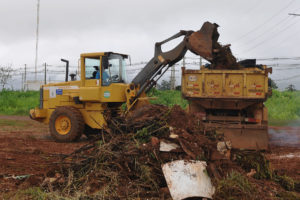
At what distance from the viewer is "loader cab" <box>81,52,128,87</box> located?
1115cm

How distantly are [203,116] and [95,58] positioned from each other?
404 cm

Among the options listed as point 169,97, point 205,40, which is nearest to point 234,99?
point 205,40

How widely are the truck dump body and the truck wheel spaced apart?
12.1 ft

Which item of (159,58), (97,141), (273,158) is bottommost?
(273,158)

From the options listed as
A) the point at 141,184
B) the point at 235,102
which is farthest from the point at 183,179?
the point at 235,102

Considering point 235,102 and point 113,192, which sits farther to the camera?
point 235,102

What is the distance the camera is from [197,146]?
5.41 m

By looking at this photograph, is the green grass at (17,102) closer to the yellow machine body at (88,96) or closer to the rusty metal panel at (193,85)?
the yellow machine body at (88,96)

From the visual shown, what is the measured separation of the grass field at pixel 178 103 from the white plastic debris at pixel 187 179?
1653 cm

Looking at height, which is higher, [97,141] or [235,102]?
[235,102]

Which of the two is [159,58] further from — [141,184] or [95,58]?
[141,184]

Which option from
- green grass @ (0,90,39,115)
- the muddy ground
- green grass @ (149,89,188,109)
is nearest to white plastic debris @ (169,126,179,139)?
the muddy ground

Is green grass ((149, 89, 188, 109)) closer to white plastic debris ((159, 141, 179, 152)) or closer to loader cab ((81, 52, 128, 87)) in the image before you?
loader cab ((81, 52, 128, 87))

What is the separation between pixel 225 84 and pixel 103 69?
13.0ft
